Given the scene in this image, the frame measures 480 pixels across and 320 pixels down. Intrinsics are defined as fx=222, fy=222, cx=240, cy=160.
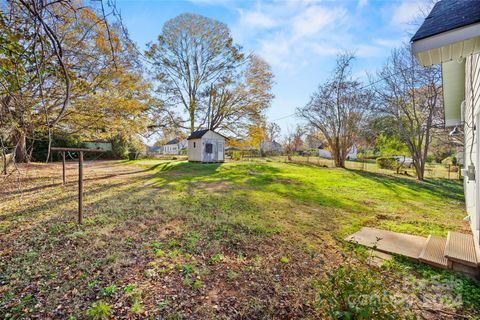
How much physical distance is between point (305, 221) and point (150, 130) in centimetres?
1574

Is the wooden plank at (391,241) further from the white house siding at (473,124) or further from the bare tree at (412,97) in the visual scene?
the bare tree at (412,97)

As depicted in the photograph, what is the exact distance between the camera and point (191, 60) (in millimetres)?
17984

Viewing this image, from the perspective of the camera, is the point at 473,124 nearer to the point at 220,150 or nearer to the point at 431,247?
the point at 431,247

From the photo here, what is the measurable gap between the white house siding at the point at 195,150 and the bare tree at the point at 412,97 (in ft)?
39.2

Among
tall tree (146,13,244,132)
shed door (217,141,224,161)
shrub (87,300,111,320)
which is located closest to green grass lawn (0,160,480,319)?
shrub (87,300,111,320)

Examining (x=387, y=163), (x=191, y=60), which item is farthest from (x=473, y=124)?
(x=191, y=60)

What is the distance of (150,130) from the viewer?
17.4 metres

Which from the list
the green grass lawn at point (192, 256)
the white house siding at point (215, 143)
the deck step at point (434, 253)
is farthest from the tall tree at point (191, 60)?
the deck step at point (434, 253)

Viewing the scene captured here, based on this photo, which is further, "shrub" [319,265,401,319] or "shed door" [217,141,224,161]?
"shed door" [217,141,224,161]

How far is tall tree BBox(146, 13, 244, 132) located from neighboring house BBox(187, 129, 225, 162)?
221 centimetres

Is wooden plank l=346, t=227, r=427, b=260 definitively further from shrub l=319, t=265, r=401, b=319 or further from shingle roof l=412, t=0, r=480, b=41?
shingle roof l=412, t=0, r=480, b=41

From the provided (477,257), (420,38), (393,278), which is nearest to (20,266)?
(393,278)

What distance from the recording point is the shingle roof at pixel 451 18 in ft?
5.47

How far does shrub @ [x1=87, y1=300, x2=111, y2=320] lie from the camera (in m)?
1.91
